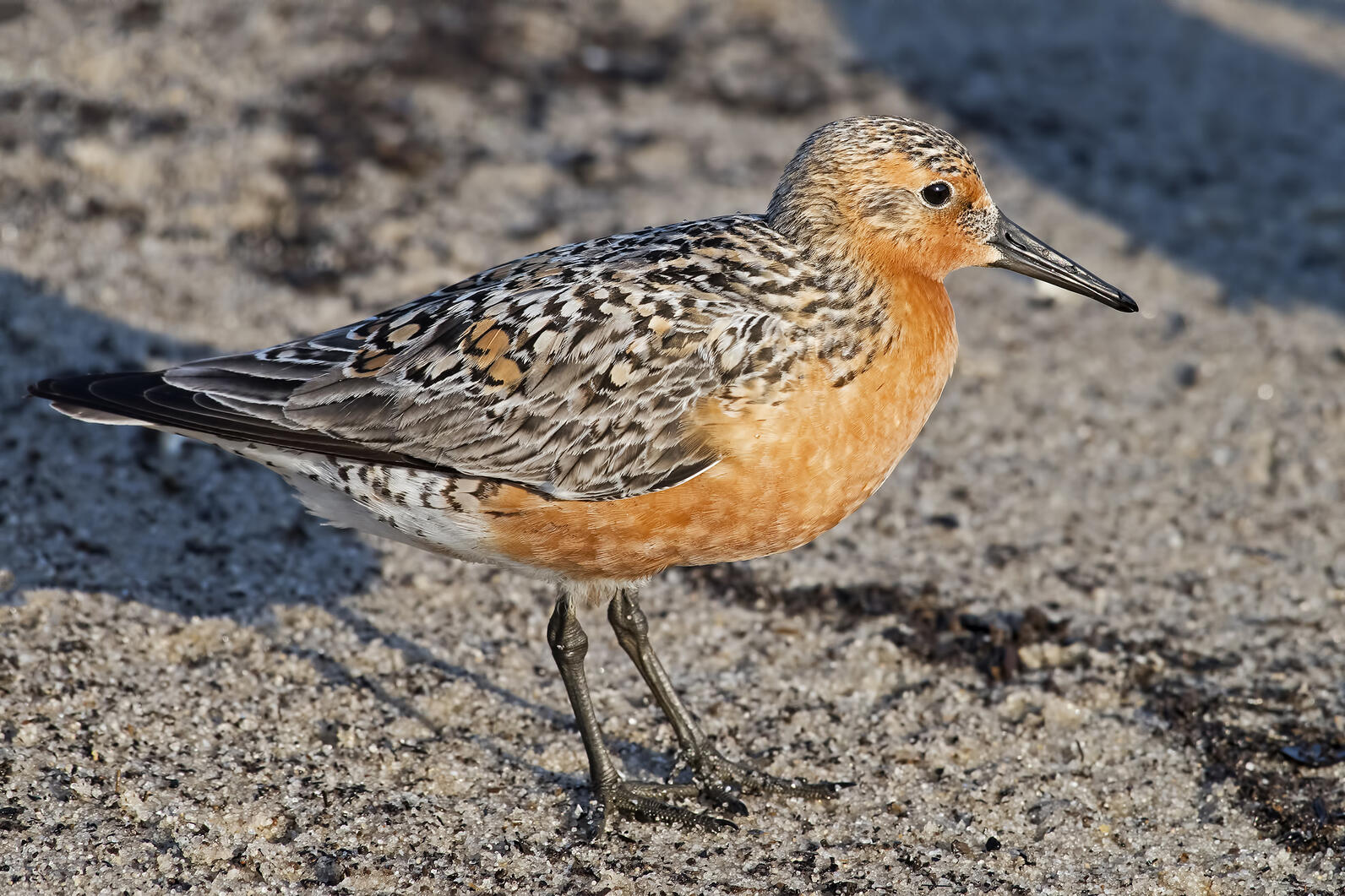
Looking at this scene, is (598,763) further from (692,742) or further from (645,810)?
(692,742)

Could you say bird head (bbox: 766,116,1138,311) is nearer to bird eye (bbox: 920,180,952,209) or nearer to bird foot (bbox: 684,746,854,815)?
bird eye (bbox: 920,180,952,209)

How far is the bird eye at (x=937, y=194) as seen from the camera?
18.5 feet

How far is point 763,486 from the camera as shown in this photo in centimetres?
529

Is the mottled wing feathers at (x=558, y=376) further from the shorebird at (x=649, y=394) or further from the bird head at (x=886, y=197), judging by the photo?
the bird head at (x=886, y=197)

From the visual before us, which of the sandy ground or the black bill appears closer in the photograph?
the sandy ground

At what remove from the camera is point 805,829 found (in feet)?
18.9

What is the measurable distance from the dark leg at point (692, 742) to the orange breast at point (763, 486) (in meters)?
0.37

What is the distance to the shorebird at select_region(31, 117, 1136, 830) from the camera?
5.34m

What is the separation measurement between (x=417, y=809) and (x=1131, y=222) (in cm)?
759

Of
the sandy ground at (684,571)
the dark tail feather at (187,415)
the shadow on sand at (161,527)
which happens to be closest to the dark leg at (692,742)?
the sandy ground at (684,571)

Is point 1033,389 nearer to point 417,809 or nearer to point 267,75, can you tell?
point 417,809

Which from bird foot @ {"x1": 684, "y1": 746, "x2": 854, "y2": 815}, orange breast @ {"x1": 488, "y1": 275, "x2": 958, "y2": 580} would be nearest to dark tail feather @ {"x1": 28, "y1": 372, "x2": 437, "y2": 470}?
orange breast @ {"x1": 488, "y1": 275, "x2": 958, "y2": 580}

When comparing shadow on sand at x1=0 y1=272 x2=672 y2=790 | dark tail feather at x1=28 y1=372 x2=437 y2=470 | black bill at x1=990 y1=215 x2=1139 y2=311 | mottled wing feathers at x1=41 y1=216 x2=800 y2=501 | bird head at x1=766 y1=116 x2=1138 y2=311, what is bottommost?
shadow on sand at x1=0 y1=272 x2=672 y2=790

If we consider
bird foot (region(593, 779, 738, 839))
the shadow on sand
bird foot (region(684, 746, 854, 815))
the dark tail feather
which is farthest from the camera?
the shadow on sand
